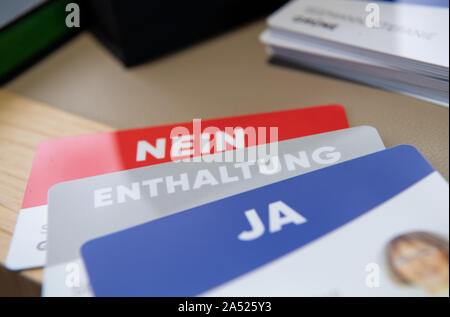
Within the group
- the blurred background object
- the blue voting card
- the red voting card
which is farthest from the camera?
the blurred background object

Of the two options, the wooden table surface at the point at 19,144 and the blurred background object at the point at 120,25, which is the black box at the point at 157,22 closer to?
the blurred background object at the point at 120,25

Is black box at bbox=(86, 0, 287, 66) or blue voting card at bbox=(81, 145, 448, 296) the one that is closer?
blue voting card at bbox=(81, 145, 448, 296)

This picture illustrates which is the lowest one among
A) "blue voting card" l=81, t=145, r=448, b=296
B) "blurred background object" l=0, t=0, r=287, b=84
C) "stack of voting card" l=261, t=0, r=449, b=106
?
"blue voting card" l=81, t=145, r=448, b=296

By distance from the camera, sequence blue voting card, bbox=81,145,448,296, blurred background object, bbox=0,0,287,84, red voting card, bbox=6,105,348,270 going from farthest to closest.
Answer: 1. blurred background object, bbox=0,0,287,84
2. red voting card, bbox=6,105,348,270
3. blue voting card, bbox=81,145,448,296

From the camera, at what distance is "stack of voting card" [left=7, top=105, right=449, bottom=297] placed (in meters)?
0.39

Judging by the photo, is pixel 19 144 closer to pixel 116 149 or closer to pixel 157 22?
pixel 116 149

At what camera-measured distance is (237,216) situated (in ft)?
1.45

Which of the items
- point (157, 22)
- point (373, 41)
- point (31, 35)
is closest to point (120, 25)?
point (157, 22)

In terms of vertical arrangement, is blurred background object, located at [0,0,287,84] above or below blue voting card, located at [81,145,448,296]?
above

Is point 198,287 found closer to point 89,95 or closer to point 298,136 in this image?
point 298,136

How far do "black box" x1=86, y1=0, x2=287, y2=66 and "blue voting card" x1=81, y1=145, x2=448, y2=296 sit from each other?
38 centimetres

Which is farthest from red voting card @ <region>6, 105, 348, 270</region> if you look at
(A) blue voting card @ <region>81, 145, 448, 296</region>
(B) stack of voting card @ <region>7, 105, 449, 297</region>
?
(A) blue voting card @ <region>81, 145, 448, 296</region>

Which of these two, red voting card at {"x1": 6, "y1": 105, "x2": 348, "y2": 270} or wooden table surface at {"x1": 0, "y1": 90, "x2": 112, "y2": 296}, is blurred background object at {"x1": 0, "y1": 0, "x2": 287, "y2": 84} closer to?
wooden table surface at {"x1": 0, "y1": 90, "x2": 112, "y2": 296}
